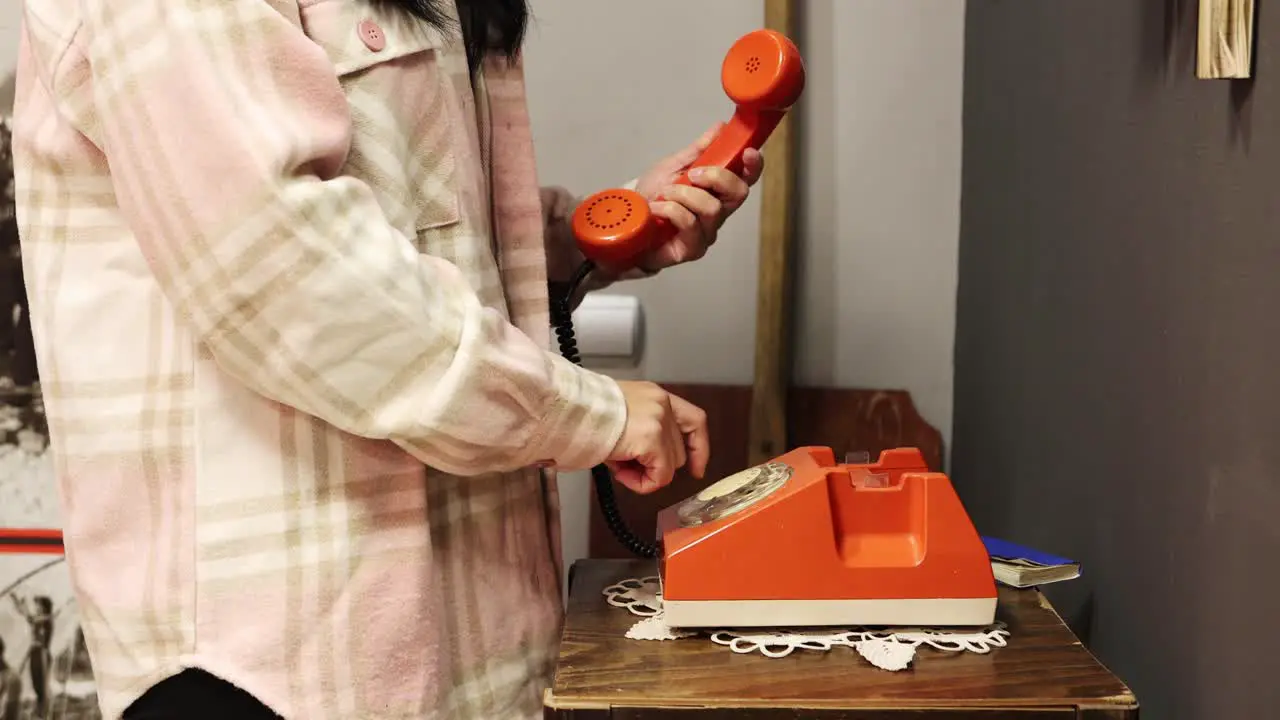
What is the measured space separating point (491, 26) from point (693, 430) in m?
0.34

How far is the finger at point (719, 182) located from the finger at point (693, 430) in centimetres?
23

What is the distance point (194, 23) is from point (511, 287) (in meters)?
0.32

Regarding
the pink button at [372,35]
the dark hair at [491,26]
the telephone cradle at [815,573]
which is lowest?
the telephone cradle at [815,573]

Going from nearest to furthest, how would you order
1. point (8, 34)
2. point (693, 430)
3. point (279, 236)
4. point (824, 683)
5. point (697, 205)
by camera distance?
point (279, 236)
point (824, 683)
point (693, 430)
point (697, 205)
point (8, 34)

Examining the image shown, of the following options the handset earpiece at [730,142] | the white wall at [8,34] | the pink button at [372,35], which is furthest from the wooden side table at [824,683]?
the white wall at [8,34]

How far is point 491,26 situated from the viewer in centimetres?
85

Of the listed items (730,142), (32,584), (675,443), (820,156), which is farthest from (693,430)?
(32,584)

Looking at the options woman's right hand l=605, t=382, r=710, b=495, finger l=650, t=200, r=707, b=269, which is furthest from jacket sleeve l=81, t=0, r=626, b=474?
finger l=650, t=200, r=707, b=269

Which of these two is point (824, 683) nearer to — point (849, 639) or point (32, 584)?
point (849, 639)

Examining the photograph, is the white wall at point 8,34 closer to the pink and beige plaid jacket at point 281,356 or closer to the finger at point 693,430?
the pink and beige plaid jacket at point 281,356

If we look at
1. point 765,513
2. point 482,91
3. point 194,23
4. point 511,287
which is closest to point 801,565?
point 765,513

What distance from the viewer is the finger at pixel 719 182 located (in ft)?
3.26

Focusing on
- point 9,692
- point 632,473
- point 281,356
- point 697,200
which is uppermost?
point 697,200

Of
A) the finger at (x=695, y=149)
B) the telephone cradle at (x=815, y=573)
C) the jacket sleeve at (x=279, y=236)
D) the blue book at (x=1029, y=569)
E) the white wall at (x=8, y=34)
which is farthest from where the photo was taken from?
the white wall at (x=8, y=34)
